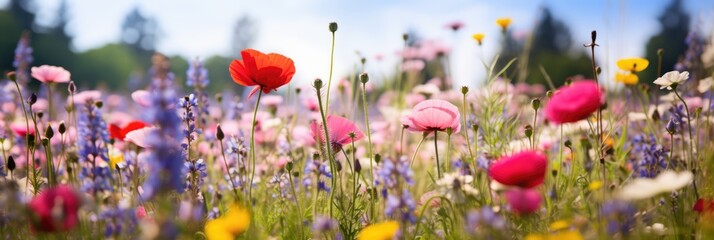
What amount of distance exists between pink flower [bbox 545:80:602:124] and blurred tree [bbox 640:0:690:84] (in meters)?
31.2

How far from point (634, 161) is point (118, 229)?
7.01 feet

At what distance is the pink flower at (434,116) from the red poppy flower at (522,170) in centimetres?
42

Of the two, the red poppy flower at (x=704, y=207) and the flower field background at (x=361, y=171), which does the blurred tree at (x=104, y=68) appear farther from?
the red poppy flower at (x=704, y=207)

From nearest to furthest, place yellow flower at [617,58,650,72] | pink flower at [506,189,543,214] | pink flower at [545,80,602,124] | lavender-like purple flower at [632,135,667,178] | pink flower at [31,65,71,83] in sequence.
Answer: pink flower at [506,189,543,214] < pink flower at [545,80,602,124] < yellow flower at [617,58,650,72] < lavender-like purple flower at [632,135,667,178] < pink flower at [31,65,71,83]

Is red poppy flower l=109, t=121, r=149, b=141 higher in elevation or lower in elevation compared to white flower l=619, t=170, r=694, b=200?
higher

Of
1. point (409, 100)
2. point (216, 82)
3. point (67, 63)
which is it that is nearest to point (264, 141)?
point (409, 100)

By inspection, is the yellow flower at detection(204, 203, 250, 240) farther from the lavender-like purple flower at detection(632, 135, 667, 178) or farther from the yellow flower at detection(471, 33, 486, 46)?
the yellow flower at detection(471, 33, 486, 46)

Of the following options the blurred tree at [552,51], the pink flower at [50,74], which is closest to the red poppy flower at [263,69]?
the pink flower at [50,74]

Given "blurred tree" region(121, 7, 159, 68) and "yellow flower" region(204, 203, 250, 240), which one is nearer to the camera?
"yellow flower" region(204, 203, 250, 240)

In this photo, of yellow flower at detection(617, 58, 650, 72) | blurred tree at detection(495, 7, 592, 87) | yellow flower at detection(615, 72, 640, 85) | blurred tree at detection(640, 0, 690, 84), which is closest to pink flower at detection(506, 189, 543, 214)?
yellow flower at detection(617, 58, 650, 72)

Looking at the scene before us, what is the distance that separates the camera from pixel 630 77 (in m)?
2.31

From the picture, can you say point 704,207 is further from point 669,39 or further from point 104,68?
point 669,39

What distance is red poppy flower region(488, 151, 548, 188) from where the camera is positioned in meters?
1.13

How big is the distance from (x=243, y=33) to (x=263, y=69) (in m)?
53.0
